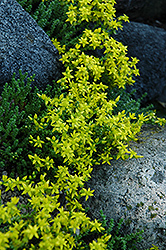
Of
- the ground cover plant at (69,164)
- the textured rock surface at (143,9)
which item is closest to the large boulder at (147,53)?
the textured rock surface at (143,9)

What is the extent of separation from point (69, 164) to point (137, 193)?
2.40 feet

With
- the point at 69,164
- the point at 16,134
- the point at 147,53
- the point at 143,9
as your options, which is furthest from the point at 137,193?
the point at 143,9

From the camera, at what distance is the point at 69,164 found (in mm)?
2283

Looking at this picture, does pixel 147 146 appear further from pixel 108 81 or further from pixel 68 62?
pixel 68 62

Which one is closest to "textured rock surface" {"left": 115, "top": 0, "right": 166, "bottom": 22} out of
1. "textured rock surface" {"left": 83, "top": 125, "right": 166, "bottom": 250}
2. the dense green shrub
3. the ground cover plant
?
the ground cover plant

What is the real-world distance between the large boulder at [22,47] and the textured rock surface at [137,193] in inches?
54.2

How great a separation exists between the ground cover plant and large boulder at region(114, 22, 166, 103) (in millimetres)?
938

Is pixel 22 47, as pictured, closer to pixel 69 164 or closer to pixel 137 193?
pixel 69 164

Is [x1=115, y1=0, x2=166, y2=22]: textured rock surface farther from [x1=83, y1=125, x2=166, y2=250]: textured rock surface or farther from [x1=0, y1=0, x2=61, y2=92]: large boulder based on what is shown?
[x1=83, y1=125, x2=166, y2=250]: textured rock surface

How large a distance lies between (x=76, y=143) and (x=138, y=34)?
274cm

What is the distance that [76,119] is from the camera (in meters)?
2.25

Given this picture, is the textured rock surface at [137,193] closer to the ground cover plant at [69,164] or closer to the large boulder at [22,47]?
the ground cover plant at [69,164]

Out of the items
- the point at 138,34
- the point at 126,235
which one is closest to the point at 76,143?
the point at 126,235

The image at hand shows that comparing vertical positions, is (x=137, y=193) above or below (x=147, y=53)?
below
